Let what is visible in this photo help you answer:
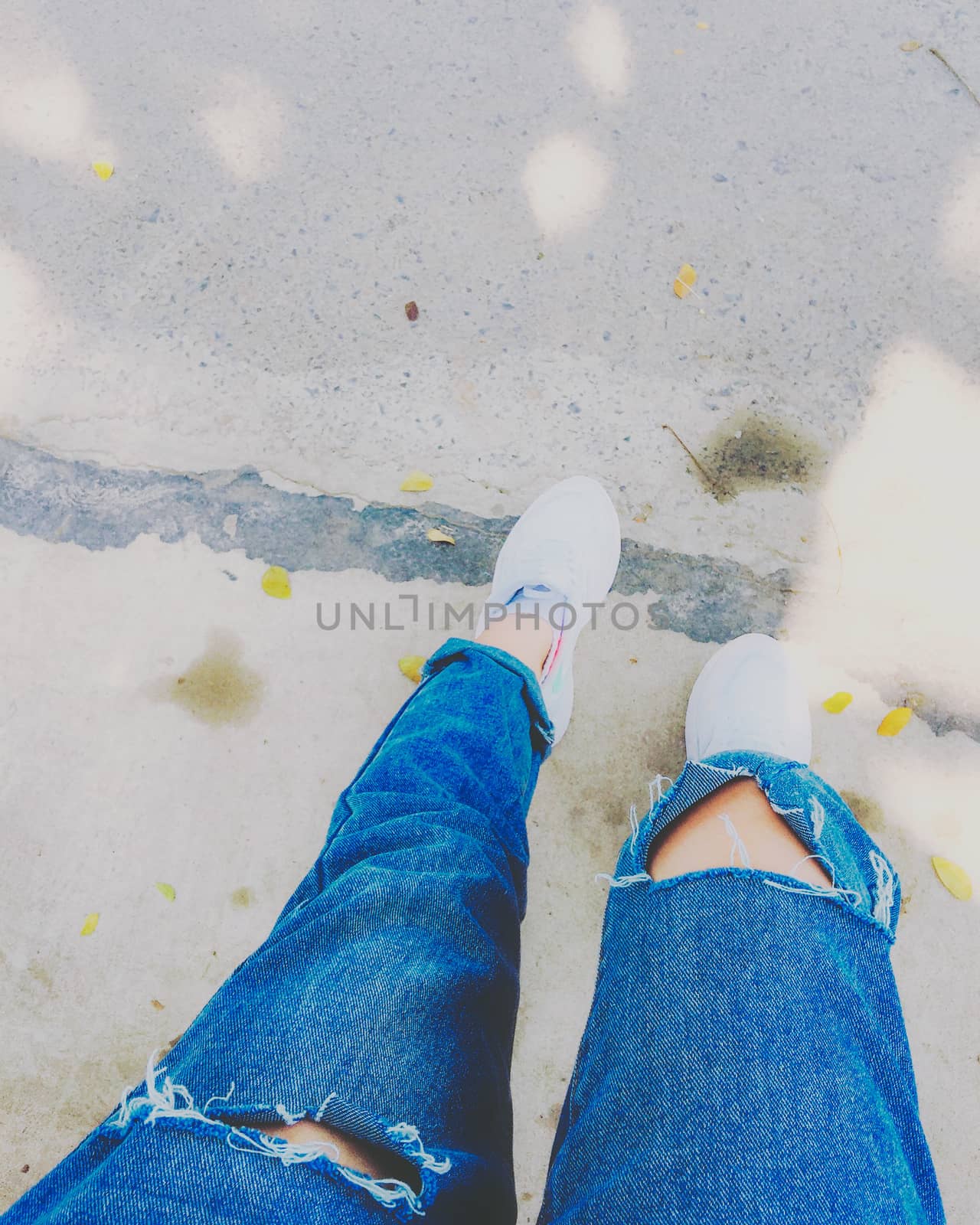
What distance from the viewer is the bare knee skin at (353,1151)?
735 millimetres

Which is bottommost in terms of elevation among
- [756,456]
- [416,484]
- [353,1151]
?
[353,1151]

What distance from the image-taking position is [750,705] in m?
1.39

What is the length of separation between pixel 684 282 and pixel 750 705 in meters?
0.96

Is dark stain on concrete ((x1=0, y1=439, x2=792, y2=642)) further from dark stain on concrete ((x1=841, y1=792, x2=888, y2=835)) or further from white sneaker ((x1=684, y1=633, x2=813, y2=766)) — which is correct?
dark stain on concrete ((x1=841, y1=792, x2=888, y2=835))

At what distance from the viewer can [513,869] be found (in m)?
1.13

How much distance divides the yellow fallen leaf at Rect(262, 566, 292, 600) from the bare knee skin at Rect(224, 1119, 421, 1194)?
102 cm

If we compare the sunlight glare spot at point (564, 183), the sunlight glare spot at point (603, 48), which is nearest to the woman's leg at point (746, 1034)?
the sunlight glare spot at point (564, 183)

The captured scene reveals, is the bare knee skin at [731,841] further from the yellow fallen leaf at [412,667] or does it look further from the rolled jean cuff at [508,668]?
the yellow fallen leaf at [412,667]

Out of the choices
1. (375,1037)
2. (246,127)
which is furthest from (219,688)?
(246,127)

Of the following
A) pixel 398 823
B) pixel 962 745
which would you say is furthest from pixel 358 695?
pixel 962 745

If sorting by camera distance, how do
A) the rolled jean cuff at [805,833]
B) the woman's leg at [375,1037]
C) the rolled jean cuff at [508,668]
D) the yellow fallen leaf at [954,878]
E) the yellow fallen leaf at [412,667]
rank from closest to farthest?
the woman's leg at [375,1037], the rolled jean cuff at [805,833], the rolled jean cuff at [508,668], the yellow fallen leaf at [954,878], the yellow fallen leaf at [412,667]

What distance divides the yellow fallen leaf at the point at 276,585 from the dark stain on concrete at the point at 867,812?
121 cm

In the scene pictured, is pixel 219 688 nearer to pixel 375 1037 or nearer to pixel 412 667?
pixel 412 667

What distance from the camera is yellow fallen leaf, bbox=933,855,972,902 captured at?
1445 millimetres
